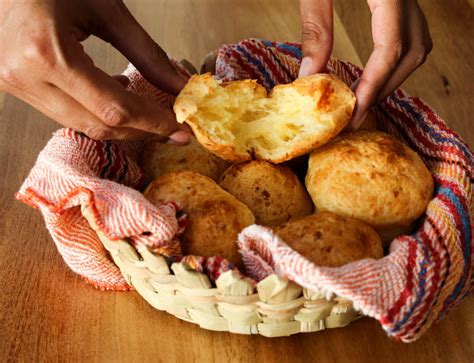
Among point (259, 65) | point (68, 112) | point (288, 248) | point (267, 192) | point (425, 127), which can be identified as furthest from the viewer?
point (259, 65)

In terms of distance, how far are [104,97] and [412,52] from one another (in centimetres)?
56

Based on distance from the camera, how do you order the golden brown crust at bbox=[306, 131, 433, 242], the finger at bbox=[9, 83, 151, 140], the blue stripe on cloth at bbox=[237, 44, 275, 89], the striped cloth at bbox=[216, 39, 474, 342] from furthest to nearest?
the blue stripe on cloth at bbox=[237, 44, 275, 89], the golden brown crust at bbox=[306, 131, 433, 242], the finger at bbox=[9, 83, 151, 140], the striped cloth at bbox=[216, 39, 474, 342]

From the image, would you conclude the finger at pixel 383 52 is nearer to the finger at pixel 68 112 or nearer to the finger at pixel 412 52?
the finger at pixel 412 52

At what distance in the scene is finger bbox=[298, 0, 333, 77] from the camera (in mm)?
1143

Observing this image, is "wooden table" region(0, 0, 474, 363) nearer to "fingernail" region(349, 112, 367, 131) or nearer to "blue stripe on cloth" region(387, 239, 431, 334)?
"blue stripe on cloth" region(387, 239, 431, 334)

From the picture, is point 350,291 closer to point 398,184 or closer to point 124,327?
point 398,184

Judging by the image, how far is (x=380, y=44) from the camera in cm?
107

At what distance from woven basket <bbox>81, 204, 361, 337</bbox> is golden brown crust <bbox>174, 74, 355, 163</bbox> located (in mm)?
259

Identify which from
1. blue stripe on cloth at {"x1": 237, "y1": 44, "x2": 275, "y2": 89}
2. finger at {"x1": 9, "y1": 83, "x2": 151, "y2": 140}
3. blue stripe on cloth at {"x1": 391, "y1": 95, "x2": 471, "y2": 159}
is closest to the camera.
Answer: finger at {"x1": 9, "y1": 83, "x2": 151, "y2": 140}

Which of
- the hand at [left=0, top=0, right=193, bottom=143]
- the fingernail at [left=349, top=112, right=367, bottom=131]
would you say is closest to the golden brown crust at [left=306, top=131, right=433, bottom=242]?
the fingernail at [left=349, top=112, right=367, bottom=131]

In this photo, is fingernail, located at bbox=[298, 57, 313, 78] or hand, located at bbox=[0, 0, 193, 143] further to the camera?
fingernail, located at bbox=[298, 57, 313, 78]

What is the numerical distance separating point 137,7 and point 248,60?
71cm

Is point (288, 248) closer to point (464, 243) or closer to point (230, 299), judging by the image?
point (230, 299)

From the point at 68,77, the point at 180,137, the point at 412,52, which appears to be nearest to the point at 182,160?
the point at 180,137
